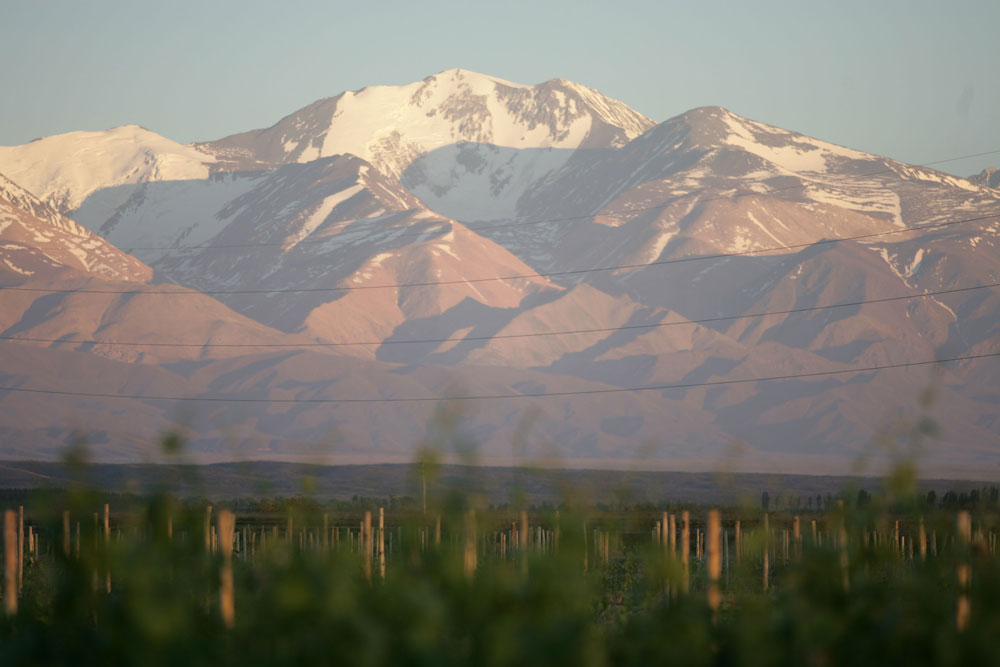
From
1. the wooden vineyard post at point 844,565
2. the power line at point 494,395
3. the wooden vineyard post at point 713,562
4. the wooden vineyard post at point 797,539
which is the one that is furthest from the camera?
the power line at point 494,395

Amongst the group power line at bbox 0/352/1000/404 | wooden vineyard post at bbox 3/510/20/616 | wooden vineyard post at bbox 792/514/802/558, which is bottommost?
wooden vineyard post at bbox 792/514/802/558

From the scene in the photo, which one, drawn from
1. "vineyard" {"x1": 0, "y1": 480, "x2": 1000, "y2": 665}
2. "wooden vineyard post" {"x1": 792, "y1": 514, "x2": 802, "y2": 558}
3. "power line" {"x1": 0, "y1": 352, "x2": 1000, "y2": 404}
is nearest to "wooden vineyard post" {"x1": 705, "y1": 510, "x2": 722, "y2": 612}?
"vineyard" {"x1": 0, "y1": 480, "x2": 1000, "y2": 665}

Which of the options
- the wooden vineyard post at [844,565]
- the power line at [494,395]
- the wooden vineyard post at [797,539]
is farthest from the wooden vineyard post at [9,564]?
the power line at [494,395]

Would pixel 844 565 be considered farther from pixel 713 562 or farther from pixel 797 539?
pixel 797 539

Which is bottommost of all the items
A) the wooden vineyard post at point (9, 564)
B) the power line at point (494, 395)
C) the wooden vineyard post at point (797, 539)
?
the wooden vineyard post at point (797, 539)

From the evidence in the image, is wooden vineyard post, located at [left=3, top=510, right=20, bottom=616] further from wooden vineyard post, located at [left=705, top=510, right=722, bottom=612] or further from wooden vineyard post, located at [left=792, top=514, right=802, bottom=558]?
wooden vineyard post, located at [left=792, top=514, right=802, bottom=558]

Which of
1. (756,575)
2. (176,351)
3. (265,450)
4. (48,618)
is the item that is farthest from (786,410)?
(48,618)

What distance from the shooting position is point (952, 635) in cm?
1000

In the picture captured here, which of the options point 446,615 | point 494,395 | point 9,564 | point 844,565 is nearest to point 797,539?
point 844,565

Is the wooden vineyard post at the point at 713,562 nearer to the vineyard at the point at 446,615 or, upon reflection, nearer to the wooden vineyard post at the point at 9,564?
the vineyard at the point at 446,615

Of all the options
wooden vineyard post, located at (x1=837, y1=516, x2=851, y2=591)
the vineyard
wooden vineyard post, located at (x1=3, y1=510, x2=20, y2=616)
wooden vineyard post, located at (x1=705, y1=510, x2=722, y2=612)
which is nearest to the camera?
the vineyard

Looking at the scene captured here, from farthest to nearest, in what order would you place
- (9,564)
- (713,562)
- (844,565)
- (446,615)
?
(9,564), (844,565), (713,562), (446,615)

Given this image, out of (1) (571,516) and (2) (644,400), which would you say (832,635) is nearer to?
(1) (571,516)

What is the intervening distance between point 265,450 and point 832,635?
14043cm
